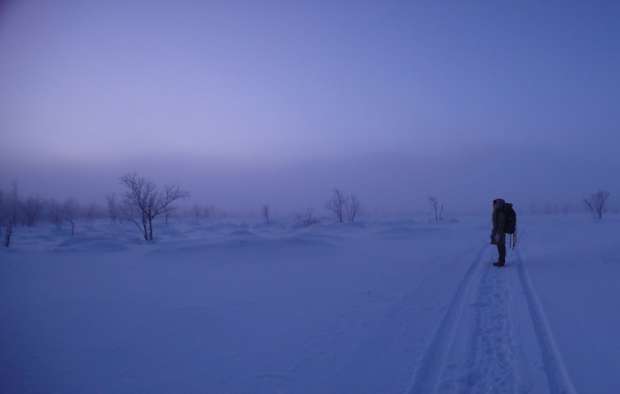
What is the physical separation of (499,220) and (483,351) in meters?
7.84

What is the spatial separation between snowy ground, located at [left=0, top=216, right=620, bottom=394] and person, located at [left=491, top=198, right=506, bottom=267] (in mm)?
367

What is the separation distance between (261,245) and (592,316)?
1466 centimetres

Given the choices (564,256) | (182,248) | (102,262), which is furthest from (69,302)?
(564,256)

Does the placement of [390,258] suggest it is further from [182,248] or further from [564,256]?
[182,248]

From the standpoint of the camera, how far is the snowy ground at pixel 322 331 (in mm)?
3725

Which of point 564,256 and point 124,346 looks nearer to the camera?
point 124,346

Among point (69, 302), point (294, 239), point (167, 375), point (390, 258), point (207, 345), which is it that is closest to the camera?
point (167, 375)

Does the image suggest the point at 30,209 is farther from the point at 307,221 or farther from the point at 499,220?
the point at 499,220

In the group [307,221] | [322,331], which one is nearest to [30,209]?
[307,221]

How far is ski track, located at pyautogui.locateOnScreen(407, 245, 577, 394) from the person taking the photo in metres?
3.49

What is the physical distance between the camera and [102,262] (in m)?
14.6

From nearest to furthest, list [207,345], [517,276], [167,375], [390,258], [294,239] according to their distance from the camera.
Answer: [167,375], [207,345], [517,276], [390,258], [294,239]

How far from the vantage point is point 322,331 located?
17.4ft

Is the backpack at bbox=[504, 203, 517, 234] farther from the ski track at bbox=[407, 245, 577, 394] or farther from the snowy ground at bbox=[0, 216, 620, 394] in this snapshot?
the ski track at bbox=[407, 245, 577, 394]
